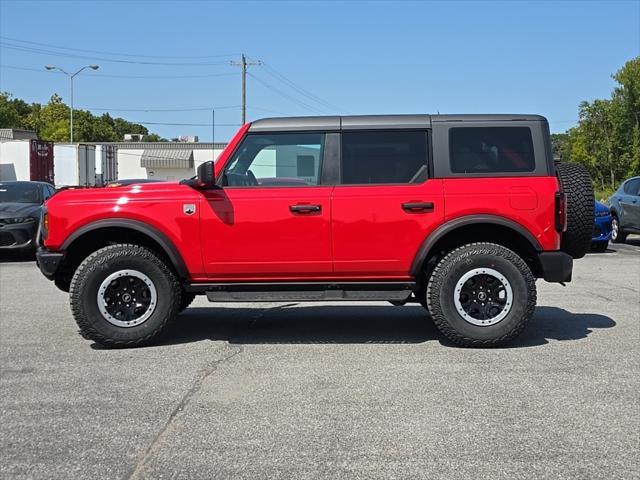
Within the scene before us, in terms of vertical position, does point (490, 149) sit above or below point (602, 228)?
above

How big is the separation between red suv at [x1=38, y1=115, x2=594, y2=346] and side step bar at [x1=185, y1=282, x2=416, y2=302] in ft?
0.04

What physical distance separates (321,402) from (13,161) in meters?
32.2

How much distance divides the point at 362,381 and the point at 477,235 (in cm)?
197

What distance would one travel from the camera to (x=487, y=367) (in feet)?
17.5

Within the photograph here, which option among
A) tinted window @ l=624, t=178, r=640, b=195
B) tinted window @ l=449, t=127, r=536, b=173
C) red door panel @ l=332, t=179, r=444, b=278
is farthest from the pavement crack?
tinted window @ l=624, t=178, r=640, b=195

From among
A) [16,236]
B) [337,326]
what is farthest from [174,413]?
[16,236]

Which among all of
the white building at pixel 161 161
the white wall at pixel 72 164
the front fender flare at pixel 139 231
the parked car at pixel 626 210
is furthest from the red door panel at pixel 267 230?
the white building at pixel 161 161

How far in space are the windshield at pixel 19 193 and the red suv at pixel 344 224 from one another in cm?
917

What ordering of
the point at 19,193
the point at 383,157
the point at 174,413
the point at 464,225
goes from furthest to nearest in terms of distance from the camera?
the point at 19,193
the point at 383,157
the point at 464,225
the point at 174,413

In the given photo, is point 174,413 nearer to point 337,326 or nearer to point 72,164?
point 337,326

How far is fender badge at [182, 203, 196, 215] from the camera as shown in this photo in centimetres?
596

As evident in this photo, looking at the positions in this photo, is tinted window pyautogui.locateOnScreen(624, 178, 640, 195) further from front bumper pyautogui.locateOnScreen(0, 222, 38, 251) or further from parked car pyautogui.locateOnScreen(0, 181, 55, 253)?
front bumper pyautogui.locateOnScreen(0, 222, 38, 251)

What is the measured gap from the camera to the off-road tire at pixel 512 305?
5.84 m

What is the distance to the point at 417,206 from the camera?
5867mm
